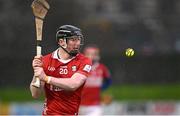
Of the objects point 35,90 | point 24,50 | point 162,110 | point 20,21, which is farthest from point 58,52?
point 20,21

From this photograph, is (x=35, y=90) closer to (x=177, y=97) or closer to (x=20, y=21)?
(x=177, y=97)

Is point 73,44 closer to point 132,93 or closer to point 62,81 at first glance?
point 62,81

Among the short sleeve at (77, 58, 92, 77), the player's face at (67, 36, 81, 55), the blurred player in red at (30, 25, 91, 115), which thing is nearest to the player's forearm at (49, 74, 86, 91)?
the blurred player in red at (30, 25, 91, 115)

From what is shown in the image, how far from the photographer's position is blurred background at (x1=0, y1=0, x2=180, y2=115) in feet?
69.7

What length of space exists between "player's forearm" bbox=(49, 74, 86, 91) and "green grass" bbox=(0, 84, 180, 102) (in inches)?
544

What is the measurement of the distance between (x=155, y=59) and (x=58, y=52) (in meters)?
15.7

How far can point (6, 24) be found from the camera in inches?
1030

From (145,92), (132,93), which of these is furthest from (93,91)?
(145,92)

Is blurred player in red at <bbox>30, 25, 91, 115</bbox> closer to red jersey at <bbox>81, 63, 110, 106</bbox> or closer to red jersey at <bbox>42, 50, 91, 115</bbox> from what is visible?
red jersey at <bbox>42, 50, 91, 115</bbox>

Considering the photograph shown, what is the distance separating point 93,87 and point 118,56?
9.55 meters

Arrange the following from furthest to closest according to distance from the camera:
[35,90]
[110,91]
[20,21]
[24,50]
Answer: [20,21] → [24,50] → [110,91] → [35,90]

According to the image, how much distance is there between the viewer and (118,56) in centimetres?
2422

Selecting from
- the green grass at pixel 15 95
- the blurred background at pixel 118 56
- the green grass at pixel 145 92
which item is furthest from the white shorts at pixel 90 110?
the green grass at pixel 145 92

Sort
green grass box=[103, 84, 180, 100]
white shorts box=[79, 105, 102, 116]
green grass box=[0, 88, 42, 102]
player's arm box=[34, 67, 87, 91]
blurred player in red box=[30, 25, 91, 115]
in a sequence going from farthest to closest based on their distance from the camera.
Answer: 1. green grass box=[103, 84, 180, 100]
2. green grass box=[0, 88, 42, 102]
3. white shorts box=[79, 105, 102, 116]
4. blurred player in red box=[30, 25, 91, 115]
5. player's arm box=[34, 67, 87, 91]
